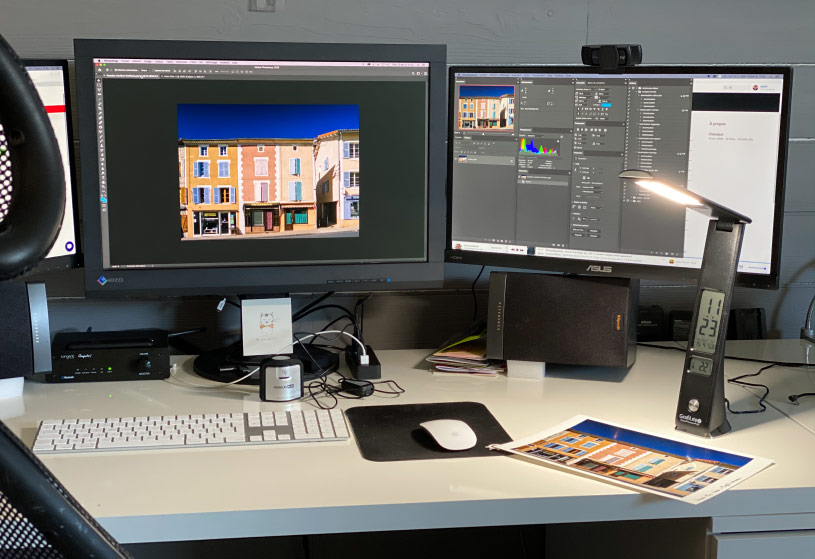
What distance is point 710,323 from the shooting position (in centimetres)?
135

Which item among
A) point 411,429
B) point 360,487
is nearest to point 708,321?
point 411,429

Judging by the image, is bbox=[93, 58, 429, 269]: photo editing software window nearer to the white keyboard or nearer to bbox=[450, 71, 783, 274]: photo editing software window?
bbox=[450, 71, 783, 274]: photo editing software window

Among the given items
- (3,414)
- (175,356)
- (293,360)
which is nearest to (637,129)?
(293,360)

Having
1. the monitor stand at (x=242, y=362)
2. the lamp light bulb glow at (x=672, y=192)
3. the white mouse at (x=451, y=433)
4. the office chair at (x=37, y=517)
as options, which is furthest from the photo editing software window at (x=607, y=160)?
the office chair at (x=37, y=517)

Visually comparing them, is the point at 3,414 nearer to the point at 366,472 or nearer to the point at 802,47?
the point at 366,472

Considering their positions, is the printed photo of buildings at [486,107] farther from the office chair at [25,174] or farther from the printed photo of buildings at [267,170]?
→ the office chair at [25,174]

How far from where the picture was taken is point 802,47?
6.21 feet

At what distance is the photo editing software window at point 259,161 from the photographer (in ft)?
5.08

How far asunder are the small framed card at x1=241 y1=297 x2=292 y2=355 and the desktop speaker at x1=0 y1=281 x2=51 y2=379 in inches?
13.3

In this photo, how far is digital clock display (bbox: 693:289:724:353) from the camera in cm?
134

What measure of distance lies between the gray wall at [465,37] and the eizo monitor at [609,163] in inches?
8.9

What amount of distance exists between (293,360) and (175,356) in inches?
15.4

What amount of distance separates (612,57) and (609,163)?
181mm

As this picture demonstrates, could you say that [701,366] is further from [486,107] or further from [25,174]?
[25,174]
